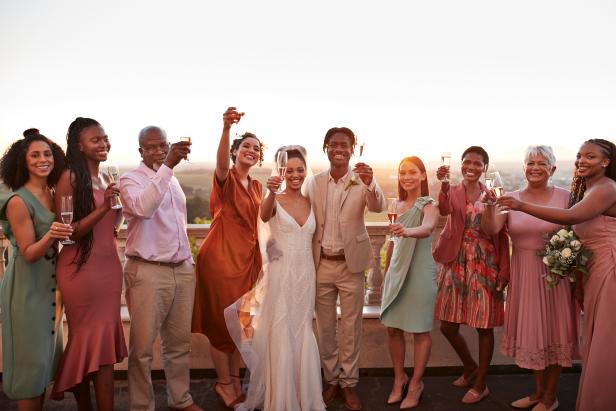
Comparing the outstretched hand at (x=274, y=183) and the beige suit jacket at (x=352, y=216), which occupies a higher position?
the outstretched hand at (x=274, y=183)

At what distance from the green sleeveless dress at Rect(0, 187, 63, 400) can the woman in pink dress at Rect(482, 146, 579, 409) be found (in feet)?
9.70

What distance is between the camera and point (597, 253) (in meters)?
3.22

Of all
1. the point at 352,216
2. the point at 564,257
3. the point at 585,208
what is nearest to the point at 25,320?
the point at 352,216

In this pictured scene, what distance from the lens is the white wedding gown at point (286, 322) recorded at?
341cm

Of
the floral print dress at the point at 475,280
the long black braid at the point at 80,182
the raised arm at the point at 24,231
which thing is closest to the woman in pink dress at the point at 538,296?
the floral print dress at the point at 475,280

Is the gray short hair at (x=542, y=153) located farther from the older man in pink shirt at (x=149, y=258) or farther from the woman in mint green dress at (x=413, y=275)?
the older man in pink shirt at (x=149, y=258)

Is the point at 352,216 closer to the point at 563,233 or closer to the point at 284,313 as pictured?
the point at 284,313

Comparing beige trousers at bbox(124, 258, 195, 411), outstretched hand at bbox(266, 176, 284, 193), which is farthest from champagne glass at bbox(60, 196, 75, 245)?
outstretched hand at bbox(266, 176, 284, 193)

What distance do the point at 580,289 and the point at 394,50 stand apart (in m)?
10.4

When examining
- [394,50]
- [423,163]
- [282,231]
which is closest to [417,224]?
[423,163]

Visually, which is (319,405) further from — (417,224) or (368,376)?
(417,224)

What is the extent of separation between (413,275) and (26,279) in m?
2.58

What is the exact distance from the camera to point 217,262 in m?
3.63

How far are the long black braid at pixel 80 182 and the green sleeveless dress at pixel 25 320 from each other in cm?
17
